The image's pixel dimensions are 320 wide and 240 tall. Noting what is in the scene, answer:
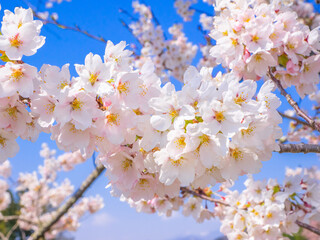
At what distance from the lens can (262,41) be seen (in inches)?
51.0

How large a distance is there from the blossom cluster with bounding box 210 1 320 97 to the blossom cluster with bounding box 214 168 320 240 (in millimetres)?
731

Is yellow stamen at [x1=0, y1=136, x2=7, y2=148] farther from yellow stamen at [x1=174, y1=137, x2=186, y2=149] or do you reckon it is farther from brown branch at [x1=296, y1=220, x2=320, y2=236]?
brown branch at [x1=296, y1=220, x2=320, y2=236]

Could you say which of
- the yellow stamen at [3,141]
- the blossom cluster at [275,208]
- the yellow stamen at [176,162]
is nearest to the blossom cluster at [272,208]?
the blossom cluster at [275,208]

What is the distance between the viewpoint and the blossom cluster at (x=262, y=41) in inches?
50.9

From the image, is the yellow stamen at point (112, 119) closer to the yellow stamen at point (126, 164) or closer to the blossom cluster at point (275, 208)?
the yellow stamen at point (126, 164)

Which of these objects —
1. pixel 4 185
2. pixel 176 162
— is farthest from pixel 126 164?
pixel 4 185

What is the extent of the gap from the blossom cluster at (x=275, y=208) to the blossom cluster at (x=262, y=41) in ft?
2.40

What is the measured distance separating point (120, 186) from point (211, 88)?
495 mm

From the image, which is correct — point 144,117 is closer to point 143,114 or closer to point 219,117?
point 143,114

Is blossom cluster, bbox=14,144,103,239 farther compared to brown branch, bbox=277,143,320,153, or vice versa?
blossom cluster, bbox=14,144,103,239

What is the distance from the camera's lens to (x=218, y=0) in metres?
1.53

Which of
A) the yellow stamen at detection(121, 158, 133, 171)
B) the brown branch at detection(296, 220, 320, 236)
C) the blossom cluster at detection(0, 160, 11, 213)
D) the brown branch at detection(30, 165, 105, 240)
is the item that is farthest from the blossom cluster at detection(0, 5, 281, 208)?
the blossom cluster at detection(0, 160, 11, 213)

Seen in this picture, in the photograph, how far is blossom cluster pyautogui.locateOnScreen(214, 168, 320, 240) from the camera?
1709mm

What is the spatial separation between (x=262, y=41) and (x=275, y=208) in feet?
3.29
